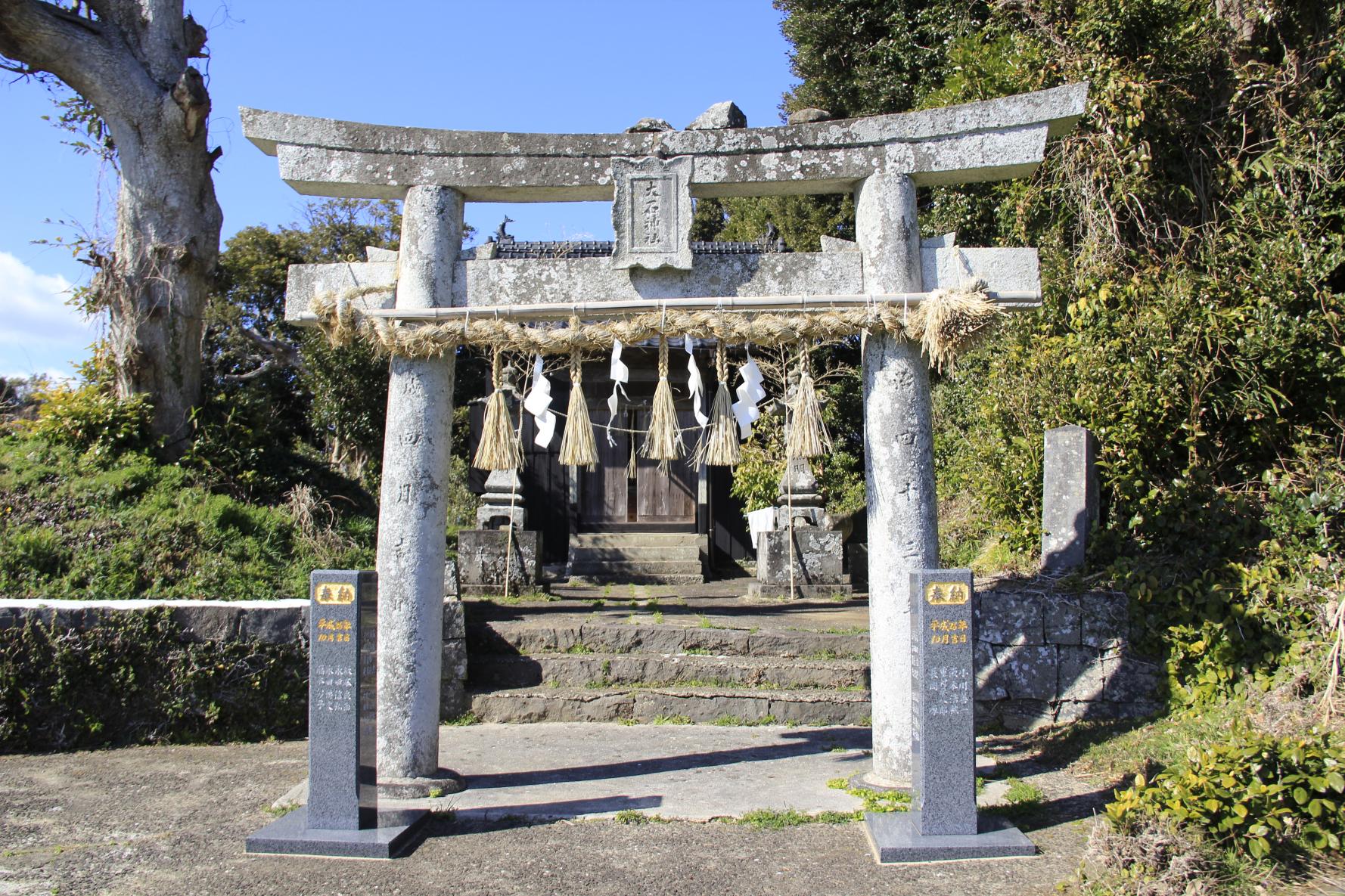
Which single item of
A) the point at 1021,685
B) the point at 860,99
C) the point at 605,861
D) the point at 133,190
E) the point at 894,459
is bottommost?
the point at 605,861

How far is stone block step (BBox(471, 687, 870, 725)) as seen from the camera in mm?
6984

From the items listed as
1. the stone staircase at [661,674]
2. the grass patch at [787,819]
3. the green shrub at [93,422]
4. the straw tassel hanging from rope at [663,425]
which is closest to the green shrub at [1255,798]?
the grass patch at [787,819]

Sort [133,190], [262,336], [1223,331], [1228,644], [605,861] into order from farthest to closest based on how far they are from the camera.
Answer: [262,336] < [133,190] < [1223,331] < [1228,644] < [605,861]

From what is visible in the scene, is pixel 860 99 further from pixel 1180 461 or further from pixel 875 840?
→ pixel 875 840

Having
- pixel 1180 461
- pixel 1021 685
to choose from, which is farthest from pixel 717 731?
pixel 1180 461

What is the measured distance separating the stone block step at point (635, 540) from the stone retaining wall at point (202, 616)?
23.3 ft

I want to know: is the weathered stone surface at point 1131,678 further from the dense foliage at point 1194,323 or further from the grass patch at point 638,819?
the grass patch at point 638,819

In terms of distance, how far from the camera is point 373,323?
5.34m

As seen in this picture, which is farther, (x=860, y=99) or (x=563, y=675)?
(x=860, y=99)

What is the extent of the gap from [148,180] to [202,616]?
6125 mm

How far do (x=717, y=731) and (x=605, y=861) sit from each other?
2494 millimetres

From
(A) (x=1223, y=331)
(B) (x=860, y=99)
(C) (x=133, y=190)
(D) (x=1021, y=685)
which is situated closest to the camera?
(D) (x=1021, y=685)

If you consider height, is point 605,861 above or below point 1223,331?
below

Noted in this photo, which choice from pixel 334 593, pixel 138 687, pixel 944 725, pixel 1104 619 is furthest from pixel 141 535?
pixel 1104 619
